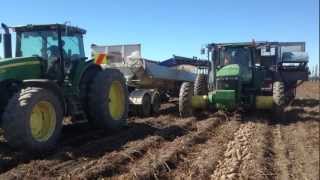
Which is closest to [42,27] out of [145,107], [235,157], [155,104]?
[235,157]

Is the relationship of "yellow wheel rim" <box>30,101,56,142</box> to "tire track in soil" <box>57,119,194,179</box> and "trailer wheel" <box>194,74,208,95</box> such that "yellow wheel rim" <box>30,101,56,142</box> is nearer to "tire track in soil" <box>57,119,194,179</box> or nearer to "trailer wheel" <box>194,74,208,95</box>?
"tire track in soil" <box>57,119,194,179</box>

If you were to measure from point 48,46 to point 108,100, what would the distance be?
1587 mm

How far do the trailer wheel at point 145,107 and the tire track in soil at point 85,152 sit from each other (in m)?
2.53

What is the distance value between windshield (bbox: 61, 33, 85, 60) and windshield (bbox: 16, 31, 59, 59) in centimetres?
20

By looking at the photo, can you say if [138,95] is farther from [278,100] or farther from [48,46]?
[48,46]

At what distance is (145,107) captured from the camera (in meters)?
13.8

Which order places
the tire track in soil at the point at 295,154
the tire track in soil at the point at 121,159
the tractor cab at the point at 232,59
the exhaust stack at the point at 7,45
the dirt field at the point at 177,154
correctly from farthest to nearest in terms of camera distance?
the tractor cab at the point at 232,59 < the exhaust stack at the point at 7,45 < the tire track in soil at the point at 295,154 < the dirt field at the point at 177,154 < the tire track in soil at the point at 121,159

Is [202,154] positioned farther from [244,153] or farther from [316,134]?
[316,134]

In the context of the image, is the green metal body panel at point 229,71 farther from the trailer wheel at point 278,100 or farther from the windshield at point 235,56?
the trailer wheel at point 278,100

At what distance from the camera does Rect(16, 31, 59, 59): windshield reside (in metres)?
9.28

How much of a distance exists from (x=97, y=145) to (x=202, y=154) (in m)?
1.78

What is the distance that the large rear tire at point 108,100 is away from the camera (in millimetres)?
9625

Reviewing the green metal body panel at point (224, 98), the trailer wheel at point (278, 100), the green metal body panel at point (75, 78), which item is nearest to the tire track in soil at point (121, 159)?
the green metal body panel at point (75, 78)

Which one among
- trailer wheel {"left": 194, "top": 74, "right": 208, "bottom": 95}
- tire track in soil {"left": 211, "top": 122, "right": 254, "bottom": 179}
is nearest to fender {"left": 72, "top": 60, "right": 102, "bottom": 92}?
tire track in soil {"left": 211, "top": 122, "right": 254, "bottom": 179}
